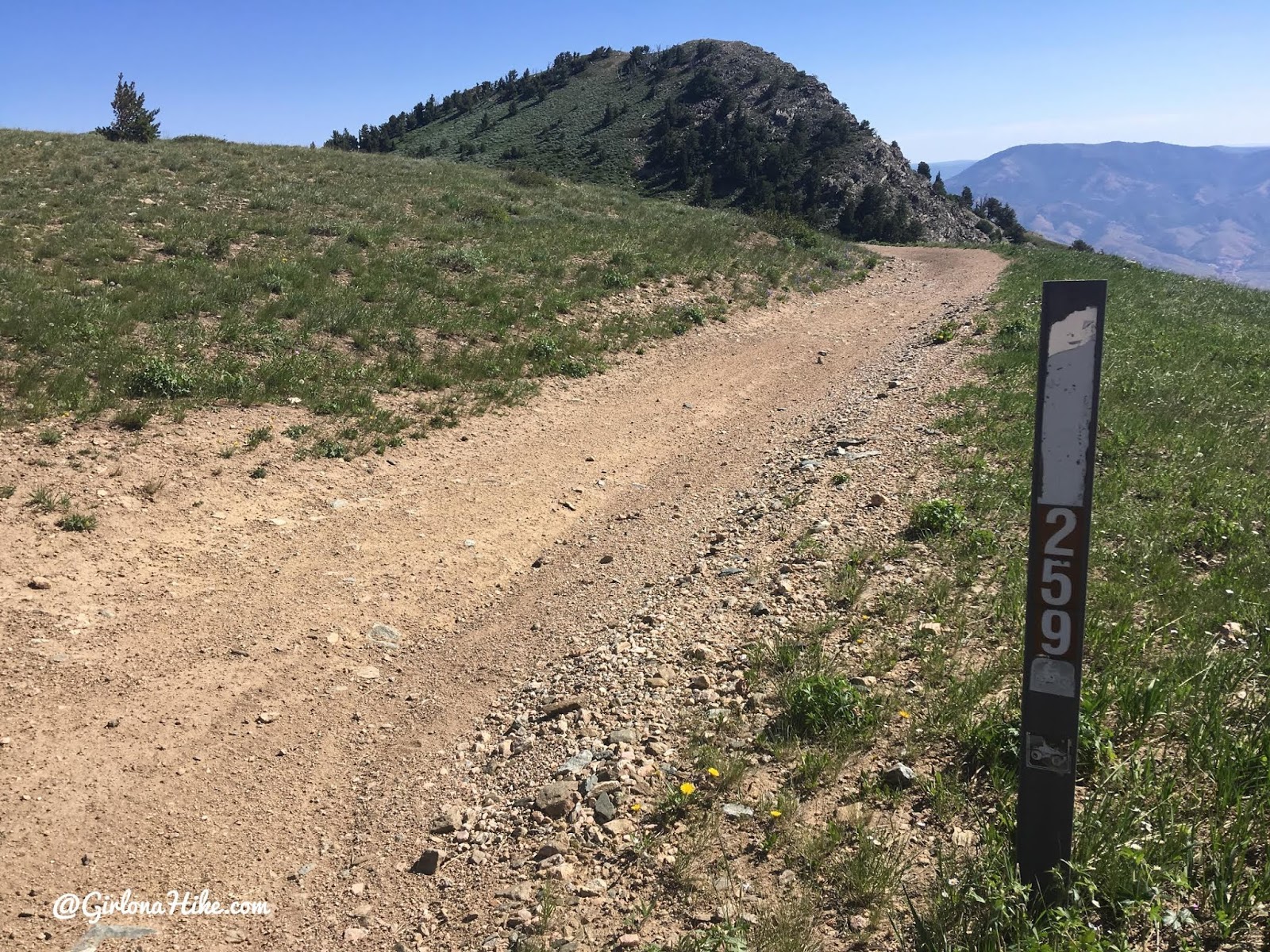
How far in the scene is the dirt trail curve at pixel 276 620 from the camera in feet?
14.0

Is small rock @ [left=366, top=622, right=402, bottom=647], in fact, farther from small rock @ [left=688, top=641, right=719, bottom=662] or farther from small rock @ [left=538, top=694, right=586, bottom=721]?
small rock @ [left=688, top=641, right=719, bottom=662]

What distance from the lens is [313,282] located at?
47.3 feet

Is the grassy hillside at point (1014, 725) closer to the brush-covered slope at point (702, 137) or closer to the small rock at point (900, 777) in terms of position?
the small rock at point (900, 777)

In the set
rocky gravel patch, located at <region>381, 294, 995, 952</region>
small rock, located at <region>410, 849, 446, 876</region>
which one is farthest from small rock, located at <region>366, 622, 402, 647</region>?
small rock, located at <region>410, 849, 446, 876</region>

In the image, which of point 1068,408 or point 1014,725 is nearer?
point 1068,408

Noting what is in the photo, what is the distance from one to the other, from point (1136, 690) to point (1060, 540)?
233cm

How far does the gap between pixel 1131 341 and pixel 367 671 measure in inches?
582

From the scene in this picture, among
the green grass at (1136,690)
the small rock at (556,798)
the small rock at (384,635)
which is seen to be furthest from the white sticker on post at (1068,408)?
the small rock at (384,635)

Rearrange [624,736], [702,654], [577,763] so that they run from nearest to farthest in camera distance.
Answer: [577,763], [624,736], [702,654]

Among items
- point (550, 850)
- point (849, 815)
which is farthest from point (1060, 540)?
point (550, 850)

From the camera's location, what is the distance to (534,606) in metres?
6.97

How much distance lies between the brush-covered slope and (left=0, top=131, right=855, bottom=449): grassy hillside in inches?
1333

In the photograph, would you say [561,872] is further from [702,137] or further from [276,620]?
[702,137]

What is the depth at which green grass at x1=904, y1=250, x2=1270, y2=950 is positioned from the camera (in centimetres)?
300
